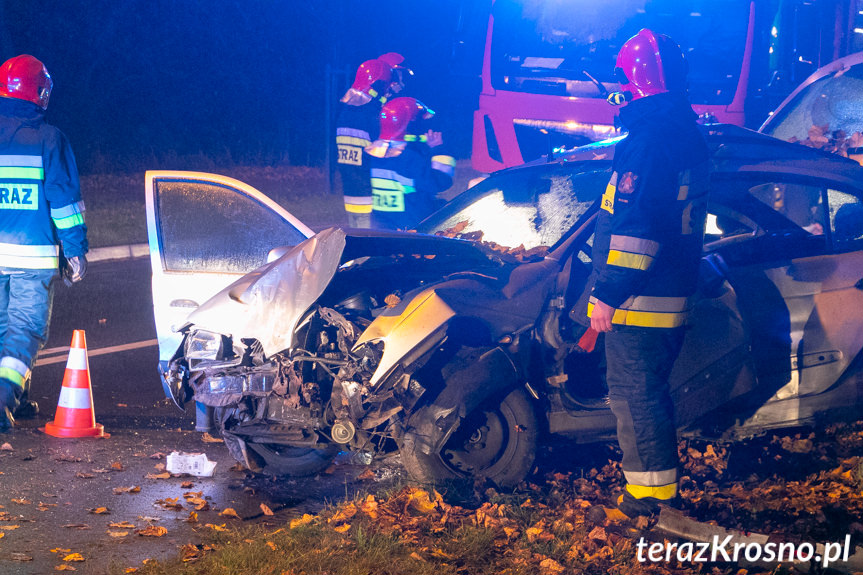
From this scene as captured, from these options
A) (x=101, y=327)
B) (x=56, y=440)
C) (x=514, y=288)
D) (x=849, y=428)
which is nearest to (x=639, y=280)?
(x=514, y=288)

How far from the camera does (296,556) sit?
3629 millimetres

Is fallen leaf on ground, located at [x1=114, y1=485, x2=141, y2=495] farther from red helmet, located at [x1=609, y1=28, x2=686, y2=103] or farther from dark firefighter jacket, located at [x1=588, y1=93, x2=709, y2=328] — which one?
red helmet, located at [x1=609, y1=28, x2=686, y2=103]

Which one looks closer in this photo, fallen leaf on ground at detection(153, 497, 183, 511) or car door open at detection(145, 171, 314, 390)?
fallen leaf on ground at detection(153, 497, 183, 511)

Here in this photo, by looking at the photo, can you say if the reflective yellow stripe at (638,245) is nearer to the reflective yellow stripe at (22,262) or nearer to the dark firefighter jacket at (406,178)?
the dark firefighter jacket at (406,178)

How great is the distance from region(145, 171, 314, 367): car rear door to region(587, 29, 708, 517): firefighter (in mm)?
2235

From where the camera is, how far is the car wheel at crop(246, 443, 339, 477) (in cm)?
475

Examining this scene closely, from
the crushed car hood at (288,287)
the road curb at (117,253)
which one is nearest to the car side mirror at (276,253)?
the crushed car hood at (288,287)

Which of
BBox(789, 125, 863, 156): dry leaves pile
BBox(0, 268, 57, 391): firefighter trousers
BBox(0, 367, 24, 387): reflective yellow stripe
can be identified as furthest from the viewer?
BBox(789, 125, 863, 156): dry leaves pile

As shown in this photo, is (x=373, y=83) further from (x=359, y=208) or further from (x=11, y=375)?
(x=11, y=375)

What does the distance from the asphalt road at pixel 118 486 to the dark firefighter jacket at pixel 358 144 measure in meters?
2.25

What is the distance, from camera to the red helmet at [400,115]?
7270 mm

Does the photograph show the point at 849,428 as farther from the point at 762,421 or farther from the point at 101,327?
the point at 101,327

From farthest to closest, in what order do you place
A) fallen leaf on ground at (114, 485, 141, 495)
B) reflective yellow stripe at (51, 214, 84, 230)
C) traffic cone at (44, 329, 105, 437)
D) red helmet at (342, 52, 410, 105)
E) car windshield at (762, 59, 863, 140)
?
red helmet at (342, 52, 410, 105)
car windshield at (762, 59, 863, 140)
reflective yellow stripe at (51, 214, 84, 230)
traffic cone at (44, 329, 105, 437)
fallen leaf on ground at (114, 485, 141, 495)

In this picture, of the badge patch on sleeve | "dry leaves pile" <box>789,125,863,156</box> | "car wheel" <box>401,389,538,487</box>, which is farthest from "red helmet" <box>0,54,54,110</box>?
"dry leaves pile" <box>789,125,863,156</box>
